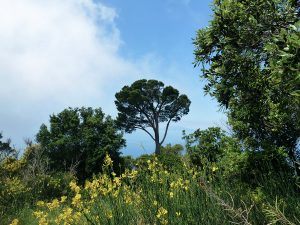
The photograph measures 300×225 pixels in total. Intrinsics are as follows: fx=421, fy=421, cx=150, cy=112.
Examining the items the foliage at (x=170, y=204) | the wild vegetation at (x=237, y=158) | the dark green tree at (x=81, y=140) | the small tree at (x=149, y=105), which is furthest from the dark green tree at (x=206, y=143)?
the small tree at (x=149, y=105)

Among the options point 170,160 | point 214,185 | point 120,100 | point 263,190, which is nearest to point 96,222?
point 214,185

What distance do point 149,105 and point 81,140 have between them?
70.0 feet

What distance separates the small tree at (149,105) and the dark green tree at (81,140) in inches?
733

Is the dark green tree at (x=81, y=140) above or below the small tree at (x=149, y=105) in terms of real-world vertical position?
below

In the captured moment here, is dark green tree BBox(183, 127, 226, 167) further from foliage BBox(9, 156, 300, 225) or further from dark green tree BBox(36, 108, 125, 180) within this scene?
dark green tree BBox(36, 108, 125, 180)

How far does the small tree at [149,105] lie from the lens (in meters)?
51.9

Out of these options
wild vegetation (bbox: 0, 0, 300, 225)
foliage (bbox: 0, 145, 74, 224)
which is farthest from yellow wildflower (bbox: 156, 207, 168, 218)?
foliage (bbox: 0, 145, 74, 224)

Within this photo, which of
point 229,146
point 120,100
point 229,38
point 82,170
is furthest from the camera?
point 120,100

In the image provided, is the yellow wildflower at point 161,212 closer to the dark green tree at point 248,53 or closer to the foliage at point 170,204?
the foliage at point 170,204

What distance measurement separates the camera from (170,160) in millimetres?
21844

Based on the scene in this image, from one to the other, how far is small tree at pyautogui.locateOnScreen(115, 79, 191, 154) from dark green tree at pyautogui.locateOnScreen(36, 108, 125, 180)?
733 inches

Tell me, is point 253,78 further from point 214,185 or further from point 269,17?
point 214,185

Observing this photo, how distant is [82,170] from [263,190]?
25.5m

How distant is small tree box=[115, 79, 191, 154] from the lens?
51875 millimetres
